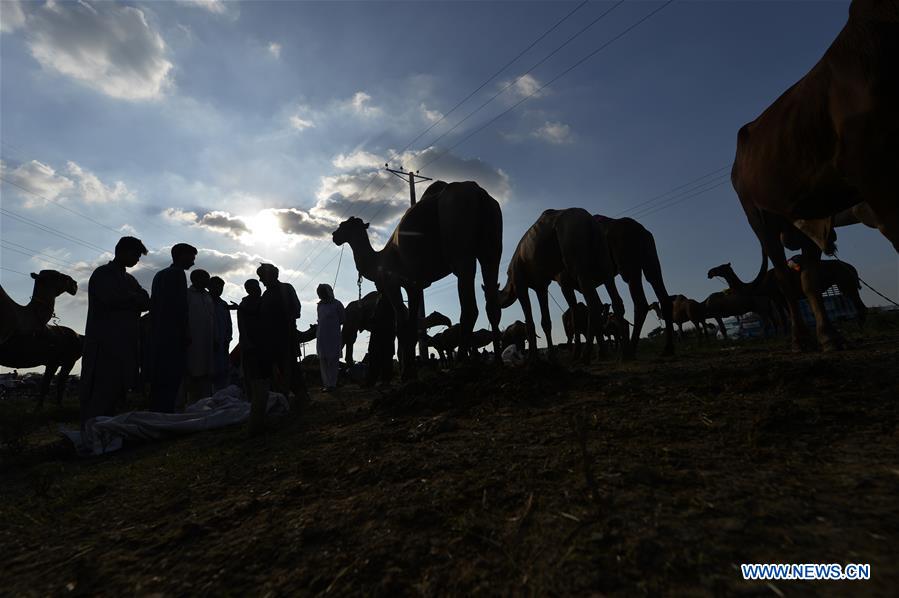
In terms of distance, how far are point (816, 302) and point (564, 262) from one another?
355cm

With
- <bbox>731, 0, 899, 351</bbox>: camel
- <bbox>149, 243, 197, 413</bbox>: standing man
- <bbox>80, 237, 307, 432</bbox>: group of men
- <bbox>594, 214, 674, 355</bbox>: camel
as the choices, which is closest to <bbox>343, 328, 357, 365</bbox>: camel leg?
<bbox>80, 237, 307, 432</bbox>: group of men

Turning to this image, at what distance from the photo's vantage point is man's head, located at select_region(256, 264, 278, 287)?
579 cm

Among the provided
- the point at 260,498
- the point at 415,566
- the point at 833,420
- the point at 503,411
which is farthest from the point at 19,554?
the point at 833,420

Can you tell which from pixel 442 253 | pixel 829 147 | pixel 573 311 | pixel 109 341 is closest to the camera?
pixel 829 147

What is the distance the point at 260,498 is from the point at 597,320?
677 centimetres

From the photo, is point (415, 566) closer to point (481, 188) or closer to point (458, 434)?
point (458, 434)

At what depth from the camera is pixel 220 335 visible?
24.0ft

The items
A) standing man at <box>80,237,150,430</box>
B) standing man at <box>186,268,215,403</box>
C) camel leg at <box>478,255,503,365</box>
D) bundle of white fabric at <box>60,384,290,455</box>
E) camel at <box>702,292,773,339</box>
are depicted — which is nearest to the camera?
bundle of white fabric at <box>60,384,290,455</box>

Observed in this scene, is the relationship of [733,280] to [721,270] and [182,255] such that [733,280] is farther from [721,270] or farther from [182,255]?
[182,255]

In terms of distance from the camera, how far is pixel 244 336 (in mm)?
6988

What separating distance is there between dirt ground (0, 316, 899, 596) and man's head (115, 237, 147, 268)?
10.3 ft

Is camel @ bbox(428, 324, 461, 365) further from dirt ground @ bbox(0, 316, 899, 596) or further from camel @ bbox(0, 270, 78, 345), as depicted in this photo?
dirt ground @ bbox(0, 316, 899, 596)

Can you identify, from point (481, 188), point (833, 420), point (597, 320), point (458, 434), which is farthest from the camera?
point (597, 320)

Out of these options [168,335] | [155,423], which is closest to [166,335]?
[168,335]
